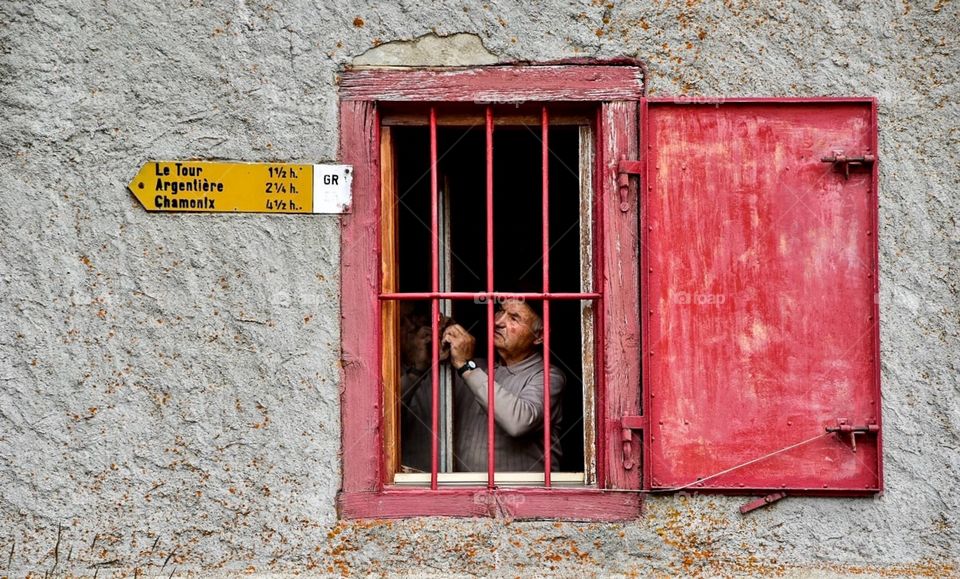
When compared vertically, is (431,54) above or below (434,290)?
above

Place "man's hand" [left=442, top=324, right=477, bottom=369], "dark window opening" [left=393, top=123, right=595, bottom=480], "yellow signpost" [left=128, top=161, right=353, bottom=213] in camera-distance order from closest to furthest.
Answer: "yellow signpost" [left=128, top=161, right=353, bottom=213] < "man's hand" [left=442, top=324, right=477, bottom=369] < "dark window opening" [left=393, top=123, right=595, bottom=480]

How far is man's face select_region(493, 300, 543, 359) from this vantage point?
12.1 feet

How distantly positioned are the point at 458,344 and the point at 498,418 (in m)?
0.34

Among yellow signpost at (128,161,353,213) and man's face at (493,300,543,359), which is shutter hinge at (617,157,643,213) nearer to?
man's face at (493,300,543,359)

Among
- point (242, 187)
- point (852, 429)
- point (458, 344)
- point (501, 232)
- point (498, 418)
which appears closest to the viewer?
point (852, 429)

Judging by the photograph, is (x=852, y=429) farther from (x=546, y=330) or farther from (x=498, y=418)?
(x=498, y=418)

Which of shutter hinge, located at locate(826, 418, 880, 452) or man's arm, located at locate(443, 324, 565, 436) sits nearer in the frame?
shutter hinge, located at locate(826, 418, 880, 452)

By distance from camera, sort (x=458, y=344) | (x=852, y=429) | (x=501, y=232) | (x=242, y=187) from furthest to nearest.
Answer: (x=501, y=232), (x=458, y=344), (x=242, y=187), (x=852, y=429)

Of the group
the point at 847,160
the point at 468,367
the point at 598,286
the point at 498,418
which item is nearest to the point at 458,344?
the point at 468,367

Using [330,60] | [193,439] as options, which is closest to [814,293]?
[330,60]

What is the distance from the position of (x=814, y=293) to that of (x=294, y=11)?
2213 mm

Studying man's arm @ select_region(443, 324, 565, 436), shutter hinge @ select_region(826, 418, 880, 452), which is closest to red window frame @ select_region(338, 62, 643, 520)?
man's arm @ select_region(443, 324, 565, 436)

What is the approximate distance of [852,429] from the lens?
131 inches

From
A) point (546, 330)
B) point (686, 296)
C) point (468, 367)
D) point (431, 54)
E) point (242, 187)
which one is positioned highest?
point (431, 54)
